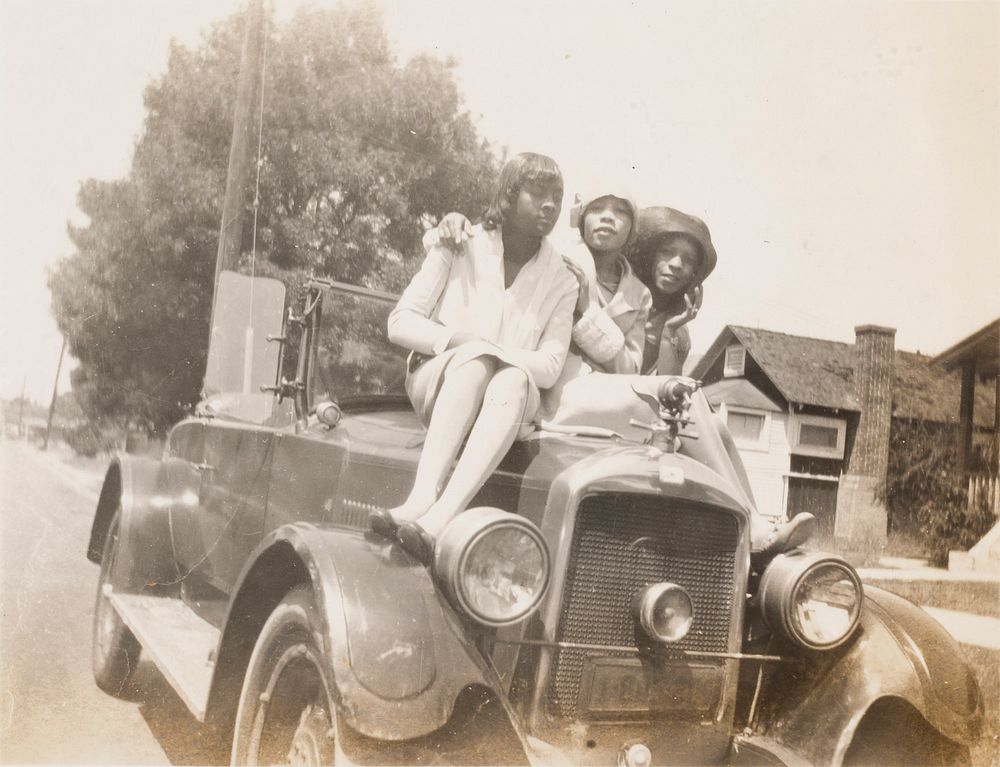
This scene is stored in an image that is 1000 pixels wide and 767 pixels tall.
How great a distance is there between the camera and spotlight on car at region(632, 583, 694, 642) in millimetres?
2293

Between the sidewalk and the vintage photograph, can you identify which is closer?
the vintage photograph

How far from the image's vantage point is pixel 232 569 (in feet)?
12.0

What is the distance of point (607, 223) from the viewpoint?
333 centimetres

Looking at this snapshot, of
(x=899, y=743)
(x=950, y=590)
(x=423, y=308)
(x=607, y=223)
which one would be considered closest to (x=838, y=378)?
(x=950, y=590)

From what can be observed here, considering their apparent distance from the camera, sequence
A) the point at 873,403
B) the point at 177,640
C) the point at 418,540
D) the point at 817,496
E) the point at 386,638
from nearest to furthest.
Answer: the point at 386,638 < the point at 418,540 < the point at 177,640 < the point at 817,496 < the point at 873,403

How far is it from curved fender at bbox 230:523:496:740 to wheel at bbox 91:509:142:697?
8.55ft

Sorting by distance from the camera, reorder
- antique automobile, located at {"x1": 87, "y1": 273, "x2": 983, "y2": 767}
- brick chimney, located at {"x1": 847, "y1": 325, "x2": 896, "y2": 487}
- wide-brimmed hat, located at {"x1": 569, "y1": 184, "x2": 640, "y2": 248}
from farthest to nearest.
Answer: brick chimney, located at {"x1": 847, "y1": 325, "x2": 896, "y2": 487} < wide-brimmed hat, located at {"x1": 569, "y1": 184, "x2": 640, "y2": 248} < antique automobile, located at {"x1": 87, "y1": 273, "x2": 983, "y2": 767}

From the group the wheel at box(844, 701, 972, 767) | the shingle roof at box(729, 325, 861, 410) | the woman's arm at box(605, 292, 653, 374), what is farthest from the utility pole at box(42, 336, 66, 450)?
the shingle roof at box(729, 325, 861, 410)

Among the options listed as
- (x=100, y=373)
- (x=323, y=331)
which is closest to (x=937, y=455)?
(x=323, y=331)

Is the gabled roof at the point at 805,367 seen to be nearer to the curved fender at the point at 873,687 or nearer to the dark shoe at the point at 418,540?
the curved fender at the point at 873,687

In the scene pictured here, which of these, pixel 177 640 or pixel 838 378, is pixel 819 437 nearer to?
pixel 838 378

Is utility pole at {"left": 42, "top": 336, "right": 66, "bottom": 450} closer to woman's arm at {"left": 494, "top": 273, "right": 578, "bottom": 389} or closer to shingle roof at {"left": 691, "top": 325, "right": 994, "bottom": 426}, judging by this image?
woman's arm at {"left": 494, "top": 273, "right": 578, "bottom": 389}

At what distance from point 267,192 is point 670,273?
3.61 m

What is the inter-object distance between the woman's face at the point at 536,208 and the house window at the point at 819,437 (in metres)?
3.94
